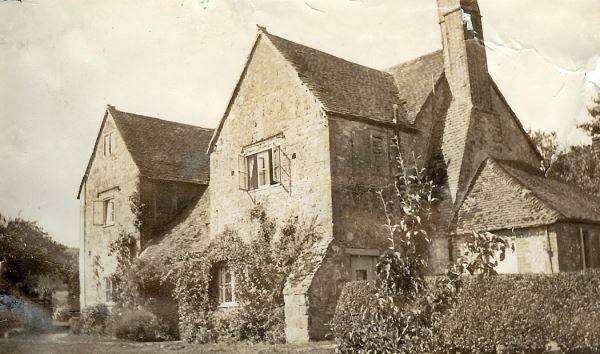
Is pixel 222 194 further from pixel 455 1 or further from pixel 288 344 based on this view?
pixel 455 1

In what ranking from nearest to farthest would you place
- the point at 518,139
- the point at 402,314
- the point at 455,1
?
the point at 402,314, the point at 455,1, the point at 518,139

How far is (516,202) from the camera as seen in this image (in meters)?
17.7

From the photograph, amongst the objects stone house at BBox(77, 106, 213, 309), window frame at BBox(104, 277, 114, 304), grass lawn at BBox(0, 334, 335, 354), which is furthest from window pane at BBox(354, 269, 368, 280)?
window frame at BBox(104, 277, 114, 304)

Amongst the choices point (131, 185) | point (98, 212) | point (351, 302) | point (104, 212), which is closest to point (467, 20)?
point (351, 302)

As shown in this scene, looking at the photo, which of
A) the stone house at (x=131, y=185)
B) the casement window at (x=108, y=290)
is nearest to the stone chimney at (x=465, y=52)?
the stone house at (x=131, y=185)

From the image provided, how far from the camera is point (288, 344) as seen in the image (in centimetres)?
1597

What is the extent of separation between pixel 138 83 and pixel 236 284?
7314mm

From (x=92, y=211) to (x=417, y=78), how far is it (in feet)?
57.2

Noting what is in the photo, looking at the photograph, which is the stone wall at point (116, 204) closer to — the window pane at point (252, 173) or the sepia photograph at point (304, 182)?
the sepia photograph at point (304, 182)

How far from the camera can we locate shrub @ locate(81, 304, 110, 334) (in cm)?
2403

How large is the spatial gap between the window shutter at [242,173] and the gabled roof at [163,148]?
5998 mm

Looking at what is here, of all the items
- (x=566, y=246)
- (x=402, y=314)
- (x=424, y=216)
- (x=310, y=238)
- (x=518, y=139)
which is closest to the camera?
(x=402, y=314)

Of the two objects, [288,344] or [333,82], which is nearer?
[288,344]

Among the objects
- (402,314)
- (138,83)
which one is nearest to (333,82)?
(138,83)
